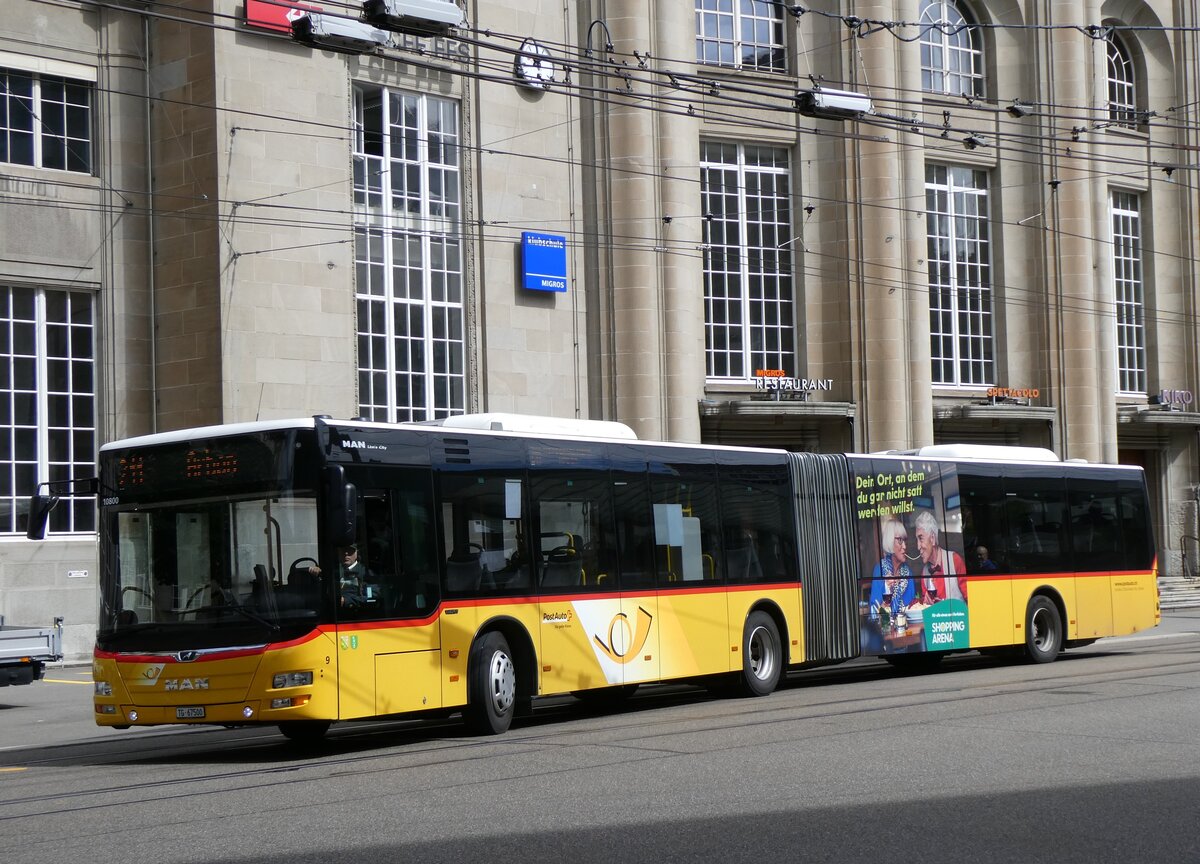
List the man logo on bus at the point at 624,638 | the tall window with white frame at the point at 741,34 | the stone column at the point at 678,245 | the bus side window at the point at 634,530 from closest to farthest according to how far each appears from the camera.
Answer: the man logo on bus at the point at 624,638
the bus side window at the point at 634,530
the stone column at the point at 678,245
the tall window with white frame at the point at 741,34

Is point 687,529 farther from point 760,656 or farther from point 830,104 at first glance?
point 830,104

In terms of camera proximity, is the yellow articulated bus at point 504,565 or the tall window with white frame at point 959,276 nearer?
the yellow articulated bus at point 504,565

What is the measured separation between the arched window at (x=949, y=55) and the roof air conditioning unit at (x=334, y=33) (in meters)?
26.6

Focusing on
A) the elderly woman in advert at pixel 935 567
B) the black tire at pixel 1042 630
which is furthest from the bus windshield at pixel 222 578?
the black tire at pixel 1042 630

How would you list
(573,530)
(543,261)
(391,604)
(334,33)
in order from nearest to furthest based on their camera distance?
(391,604), (334,33), (573,530), (543,261)

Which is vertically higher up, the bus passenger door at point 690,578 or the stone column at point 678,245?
the stone column at point 678,245

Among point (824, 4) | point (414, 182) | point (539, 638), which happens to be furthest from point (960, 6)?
point (539, 638)

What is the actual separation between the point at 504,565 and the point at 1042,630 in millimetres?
10517

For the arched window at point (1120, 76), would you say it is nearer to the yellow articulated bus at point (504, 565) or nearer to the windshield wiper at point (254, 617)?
the yellow articulated bus at point (504, 565)

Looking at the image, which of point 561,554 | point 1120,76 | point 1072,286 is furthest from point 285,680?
point 1120,76

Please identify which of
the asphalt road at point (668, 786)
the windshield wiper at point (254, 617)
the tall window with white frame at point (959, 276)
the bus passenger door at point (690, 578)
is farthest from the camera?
the tall window with white frame at point (959, 276)

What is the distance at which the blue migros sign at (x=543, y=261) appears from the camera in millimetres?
32812

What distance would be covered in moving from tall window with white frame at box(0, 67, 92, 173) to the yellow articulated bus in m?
15.5

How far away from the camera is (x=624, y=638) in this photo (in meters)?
15.9
